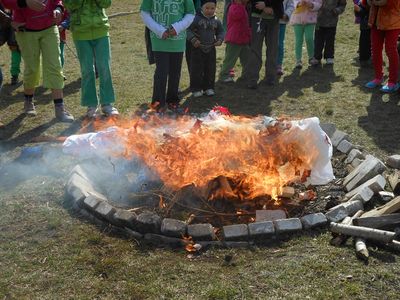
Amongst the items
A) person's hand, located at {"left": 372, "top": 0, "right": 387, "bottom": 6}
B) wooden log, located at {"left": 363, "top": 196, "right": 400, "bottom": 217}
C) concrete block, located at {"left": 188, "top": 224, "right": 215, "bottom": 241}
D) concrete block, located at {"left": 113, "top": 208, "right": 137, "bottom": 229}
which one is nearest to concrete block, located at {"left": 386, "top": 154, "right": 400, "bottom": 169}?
wooden log, located at {"left": 363, "top": 196, "right": 400, "bottom": 217}

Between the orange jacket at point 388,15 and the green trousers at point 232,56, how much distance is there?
7.49 feet

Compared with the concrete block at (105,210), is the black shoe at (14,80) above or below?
above

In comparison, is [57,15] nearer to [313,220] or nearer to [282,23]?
[282,23]

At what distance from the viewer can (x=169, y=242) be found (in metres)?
4.18

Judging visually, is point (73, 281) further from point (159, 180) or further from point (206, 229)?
point (159, 180)

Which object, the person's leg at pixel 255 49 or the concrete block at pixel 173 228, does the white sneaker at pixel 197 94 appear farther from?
the concrete block at pixel 173 228

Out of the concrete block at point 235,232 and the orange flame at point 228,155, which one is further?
the orange flame at point 228,155

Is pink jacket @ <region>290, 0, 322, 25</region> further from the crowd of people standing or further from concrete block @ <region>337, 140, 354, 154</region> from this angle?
concrete block @ <region>337, 140, 354, 154</region>

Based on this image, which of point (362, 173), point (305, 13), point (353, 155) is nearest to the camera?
point (362, 173)

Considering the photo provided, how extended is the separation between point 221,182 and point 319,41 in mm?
6222

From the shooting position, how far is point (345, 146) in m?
5.66

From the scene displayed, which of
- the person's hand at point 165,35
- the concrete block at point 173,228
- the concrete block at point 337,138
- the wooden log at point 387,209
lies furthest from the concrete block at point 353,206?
the person's hand at point 165,35

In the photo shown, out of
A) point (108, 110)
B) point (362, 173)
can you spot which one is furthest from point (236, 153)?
point (108, 110)

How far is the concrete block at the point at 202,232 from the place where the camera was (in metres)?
4.14
